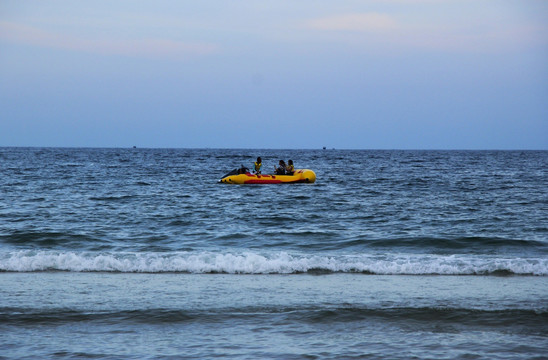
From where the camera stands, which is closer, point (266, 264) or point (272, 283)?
point (272, 283)

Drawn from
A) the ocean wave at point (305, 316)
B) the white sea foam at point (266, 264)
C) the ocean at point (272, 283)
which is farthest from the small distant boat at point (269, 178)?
the ocean wave at point (305, 316)

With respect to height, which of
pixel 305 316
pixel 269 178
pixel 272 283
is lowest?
pixel 272 283

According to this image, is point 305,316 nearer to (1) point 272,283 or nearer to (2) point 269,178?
(1) point 272,283

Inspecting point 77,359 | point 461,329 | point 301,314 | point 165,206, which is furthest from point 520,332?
point 165,206

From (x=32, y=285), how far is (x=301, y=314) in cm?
432

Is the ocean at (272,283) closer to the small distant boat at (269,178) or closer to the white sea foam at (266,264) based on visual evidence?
the white sea foam at (266,264)

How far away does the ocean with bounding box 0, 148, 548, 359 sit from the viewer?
612 cm

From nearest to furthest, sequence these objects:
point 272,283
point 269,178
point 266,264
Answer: point 272,283, point 266,264, point 269,178

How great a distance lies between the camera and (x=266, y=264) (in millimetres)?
10516

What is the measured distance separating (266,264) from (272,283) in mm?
1383

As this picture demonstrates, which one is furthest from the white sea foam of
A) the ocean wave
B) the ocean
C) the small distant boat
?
the small distant boat

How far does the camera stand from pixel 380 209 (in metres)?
20.5

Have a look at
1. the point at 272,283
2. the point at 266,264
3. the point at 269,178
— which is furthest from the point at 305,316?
the point at 269,178

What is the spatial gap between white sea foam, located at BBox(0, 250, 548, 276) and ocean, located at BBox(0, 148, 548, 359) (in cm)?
4
